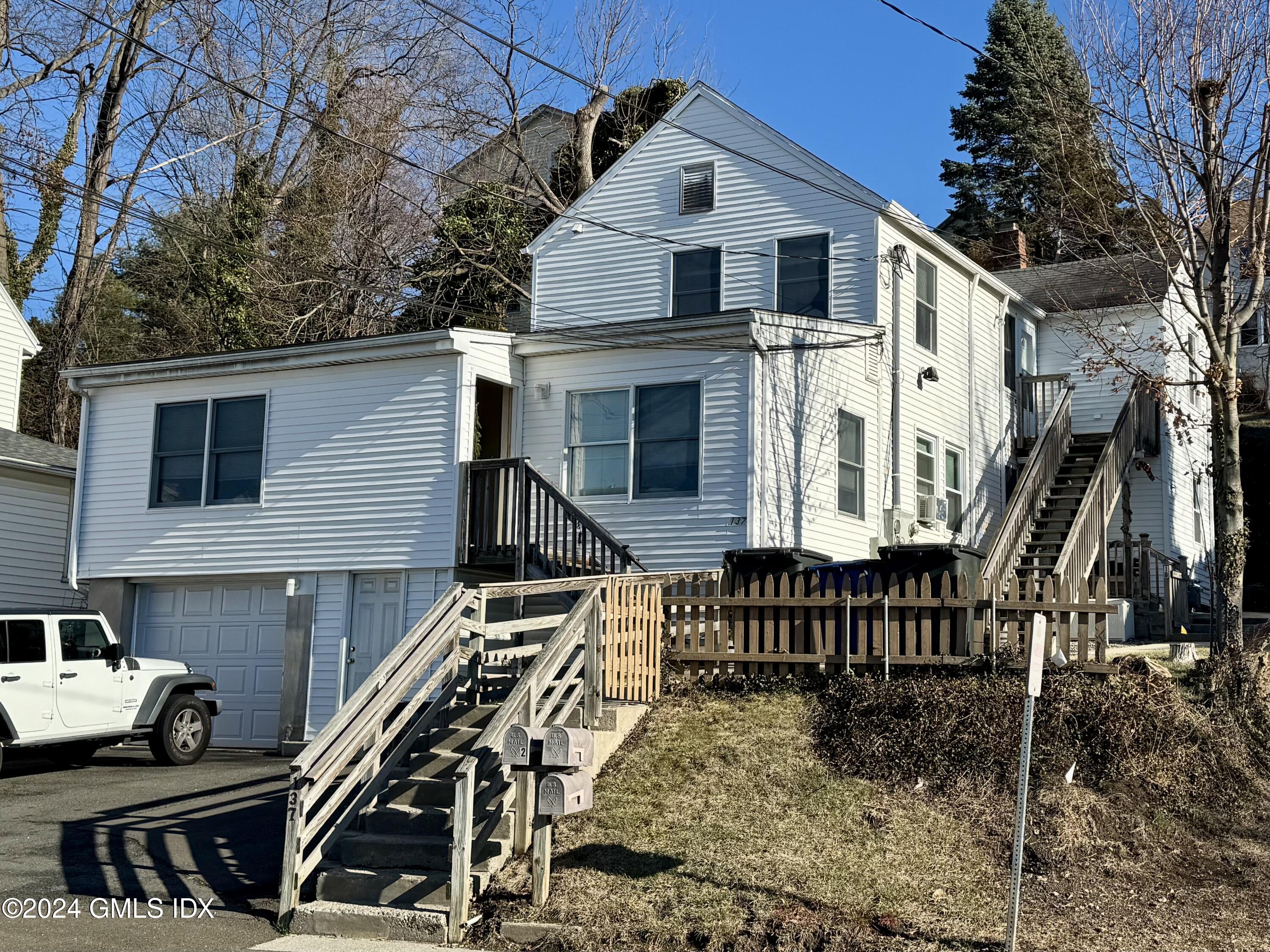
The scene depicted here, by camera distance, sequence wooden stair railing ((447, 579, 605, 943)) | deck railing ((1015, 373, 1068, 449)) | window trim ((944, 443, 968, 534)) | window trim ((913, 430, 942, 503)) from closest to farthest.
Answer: wooden stair railing ((447, 579, 605, 943))
window trim ((913, 430, 942, 503))
window trim ((944, 443, 968, 534))
deck railing ((1015, 373, 1068, 449))

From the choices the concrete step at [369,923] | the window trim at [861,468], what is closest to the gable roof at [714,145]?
the window trim at [861,468]

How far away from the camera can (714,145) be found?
22.8 metres

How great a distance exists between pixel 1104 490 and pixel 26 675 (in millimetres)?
15272

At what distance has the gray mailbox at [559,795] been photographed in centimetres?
896

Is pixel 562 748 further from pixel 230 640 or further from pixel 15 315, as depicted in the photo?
pixel 15 315

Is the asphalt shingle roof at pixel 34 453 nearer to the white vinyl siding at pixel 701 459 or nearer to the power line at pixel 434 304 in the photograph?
the power line at pixel 434 304

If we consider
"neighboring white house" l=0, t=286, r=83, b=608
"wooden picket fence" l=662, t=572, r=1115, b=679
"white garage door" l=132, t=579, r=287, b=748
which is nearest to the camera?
"wooden picket fence" l=662, t=572, r=1115, b=679

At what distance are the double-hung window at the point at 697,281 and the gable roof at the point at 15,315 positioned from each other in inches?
592

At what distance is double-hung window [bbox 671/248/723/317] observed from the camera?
74.0 feet

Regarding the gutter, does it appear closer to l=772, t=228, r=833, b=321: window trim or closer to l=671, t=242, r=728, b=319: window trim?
l=772, t=228, r=833, b=321: window trim

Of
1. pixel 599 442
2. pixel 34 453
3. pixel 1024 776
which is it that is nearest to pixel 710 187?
pixel 599 442

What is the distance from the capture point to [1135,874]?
957 centimetres

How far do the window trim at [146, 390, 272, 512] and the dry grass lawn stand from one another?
10.0 meters

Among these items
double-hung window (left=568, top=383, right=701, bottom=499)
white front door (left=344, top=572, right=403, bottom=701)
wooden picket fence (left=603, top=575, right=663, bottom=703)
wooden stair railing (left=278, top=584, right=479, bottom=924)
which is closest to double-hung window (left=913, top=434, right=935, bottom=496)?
double-hung window (left=568, top=383, right=701, bottom=499)
